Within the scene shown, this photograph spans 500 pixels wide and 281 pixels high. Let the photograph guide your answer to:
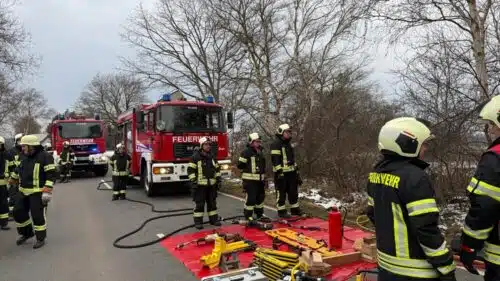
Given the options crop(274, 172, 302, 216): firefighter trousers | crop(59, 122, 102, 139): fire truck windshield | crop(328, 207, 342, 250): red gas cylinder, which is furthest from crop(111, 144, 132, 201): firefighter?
crop(59, 122, 102, 139): fire truck windshield

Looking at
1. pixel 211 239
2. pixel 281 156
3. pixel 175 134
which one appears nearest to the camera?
pixel 211 239

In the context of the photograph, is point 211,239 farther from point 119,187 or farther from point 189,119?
point 119,187

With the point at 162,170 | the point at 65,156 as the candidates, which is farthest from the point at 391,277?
the point at 65,156

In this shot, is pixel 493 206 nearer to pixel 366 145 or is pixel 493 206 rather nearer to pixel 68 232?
pixel 68 232

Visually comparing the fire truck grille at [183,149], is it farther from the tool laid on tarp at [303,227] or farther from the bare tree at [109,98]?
the bare tree at [109,98]

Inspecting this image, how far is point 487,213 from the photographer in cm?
271

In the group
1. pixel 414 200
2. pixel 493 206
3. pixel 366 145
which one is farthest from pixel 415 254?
pixel 366 145

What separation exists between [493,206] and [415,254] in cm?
59

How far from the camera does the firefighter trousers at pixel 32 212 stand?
7.20m

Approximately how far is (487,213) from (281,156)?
19.6 ft

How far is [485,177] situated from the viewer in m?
2.75

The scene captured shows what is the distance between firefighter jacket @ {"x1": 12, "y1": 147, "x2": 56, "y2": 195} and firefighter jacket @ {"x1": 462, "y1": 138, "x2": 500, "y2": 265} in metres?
6.60

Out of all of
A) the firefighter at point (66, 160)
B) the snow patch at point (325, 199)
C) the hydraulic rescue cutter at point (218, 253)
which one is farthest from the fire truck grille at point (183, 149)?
the firefighter at point (66, 160)

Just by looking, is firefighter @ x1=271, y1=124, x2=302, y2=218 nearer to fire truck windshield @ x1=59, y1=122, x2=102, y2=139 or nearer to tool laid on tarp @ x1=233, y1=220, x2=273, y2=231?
tool laid on tarp @ x1=233, y1=220, x2=273, y2=231
